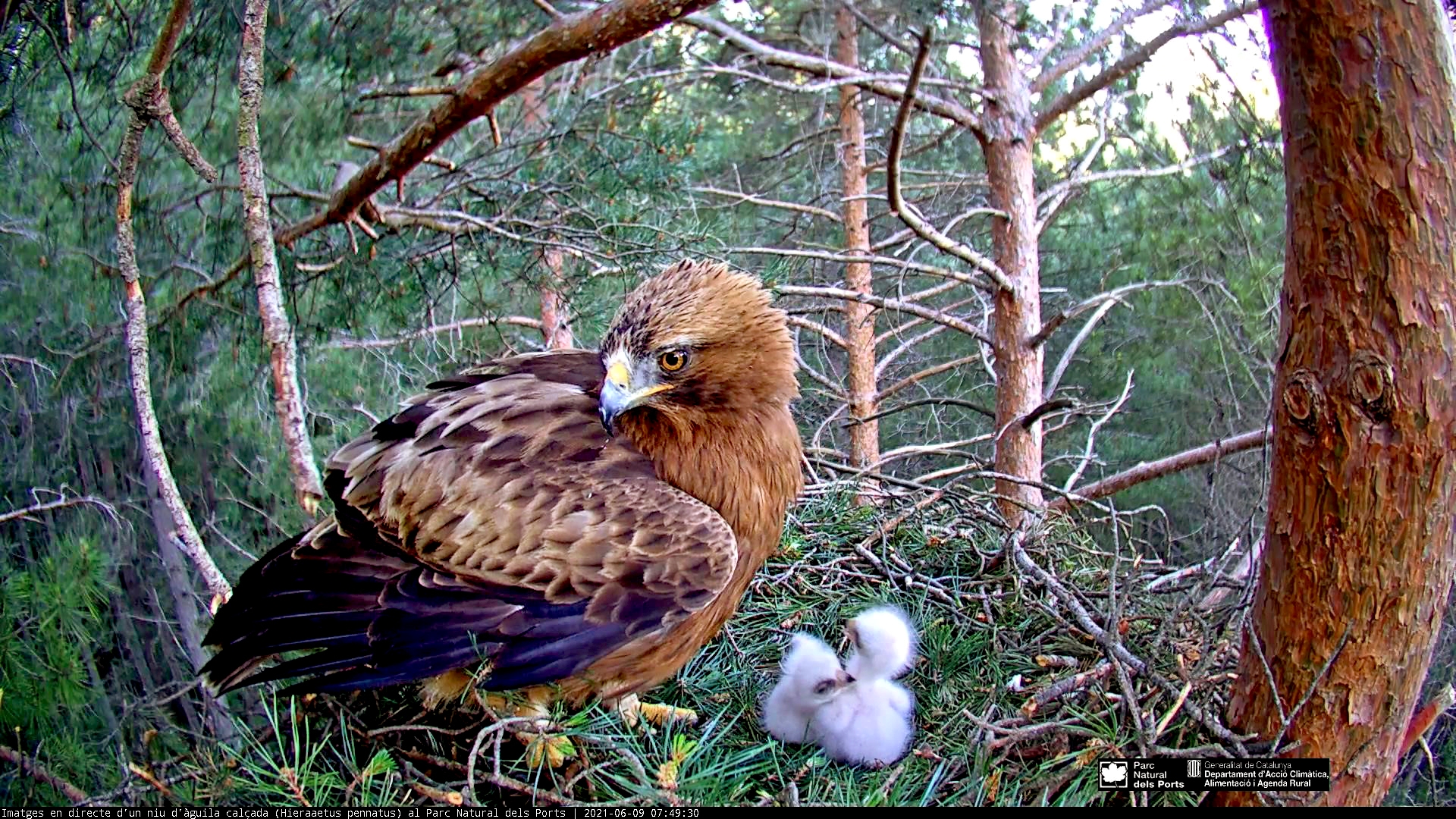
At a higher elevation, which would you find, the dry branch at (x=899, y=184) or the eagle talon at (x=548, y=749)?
the dry branch at (x=899, y=184)

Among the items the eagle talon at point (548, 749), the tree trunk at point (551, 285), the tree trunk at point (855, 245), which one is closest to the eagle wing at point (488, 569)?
the eagle talon at point (548, 749)

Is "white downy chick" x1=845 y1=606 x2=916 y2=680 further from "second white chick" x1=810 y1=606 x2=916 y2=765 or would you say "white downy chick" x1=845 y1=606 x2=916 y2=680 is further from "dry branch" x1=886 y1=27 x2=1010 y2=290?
"dry branch" x1=886 y1=27 x2=1010 y2=290

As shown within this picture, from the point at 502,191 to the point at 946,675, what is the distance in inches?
106

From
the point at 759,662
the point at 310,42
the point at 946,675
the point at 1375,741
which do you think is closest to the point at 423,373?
the point at 310,42

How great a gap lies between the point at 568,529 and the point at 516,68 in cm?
131

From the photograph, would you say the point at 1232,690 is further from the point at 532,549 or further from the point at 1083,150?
the point at 1083,150

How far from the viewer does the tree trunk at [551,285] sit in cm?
404

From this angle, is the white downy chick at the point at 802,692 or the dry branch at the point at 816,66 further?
the dry branch at the point at 816,66

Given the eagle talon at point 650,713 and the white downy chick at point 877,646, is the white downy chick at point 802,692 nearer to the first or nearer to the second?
the white downy chick at point 877,646

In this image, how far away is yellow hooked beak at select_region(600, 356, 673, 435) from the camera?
189 centimetres

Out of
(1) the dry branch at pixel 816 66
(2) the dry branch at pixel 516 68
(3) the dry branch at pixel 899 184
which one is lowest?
(3) the dry branch at pixel 899 184
